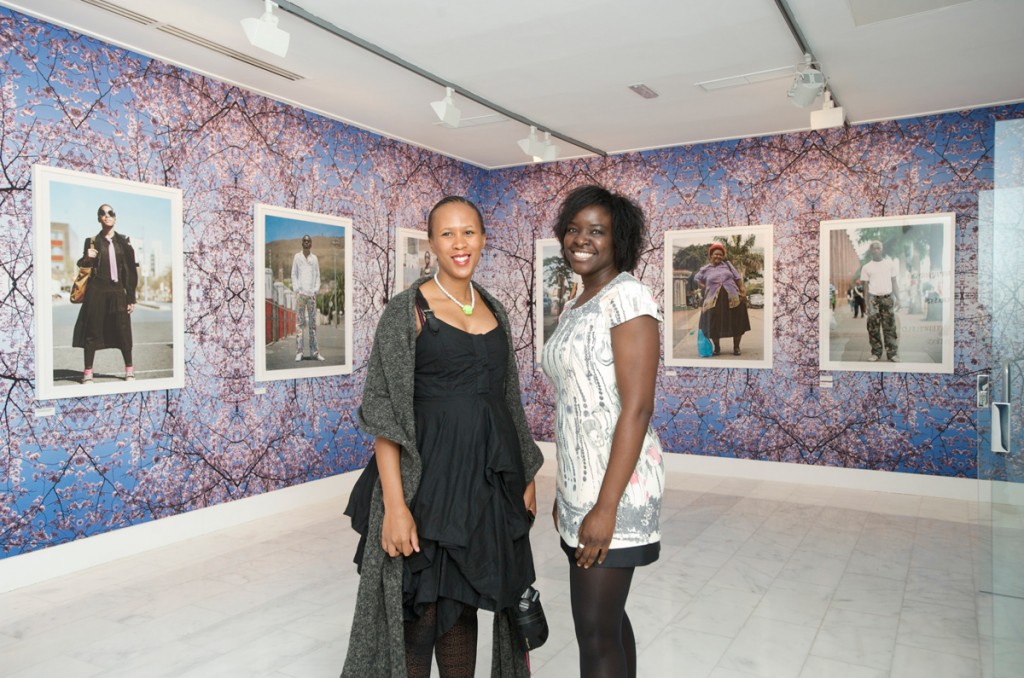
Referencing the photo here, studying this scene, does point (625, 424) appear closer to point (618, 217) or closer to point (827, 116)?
point (618, 217)

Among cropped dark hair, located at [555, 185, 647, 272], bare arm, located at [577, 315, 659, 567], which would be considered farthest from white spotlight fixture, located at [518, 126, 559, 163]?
bare arm, located at [577, 315, 659, 567]

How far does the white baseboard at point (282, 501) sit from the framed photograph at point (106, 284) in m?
0.88

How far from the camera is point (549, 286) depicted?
297 inches

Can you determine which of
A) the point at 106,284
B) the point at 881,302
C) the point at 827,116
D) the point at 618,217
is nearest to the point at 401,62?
the point at 106,284

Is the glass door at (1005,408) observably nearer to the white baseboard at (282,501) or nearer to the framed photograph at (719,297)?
the white baseboard at (282,501)

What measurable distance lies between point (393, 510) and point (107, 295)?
10.6ft

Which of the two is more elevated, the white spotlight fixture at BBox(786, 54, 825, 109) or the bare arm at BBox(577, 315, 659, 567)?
the white spotlight fixture at BBox(786, 54, 825, 109)

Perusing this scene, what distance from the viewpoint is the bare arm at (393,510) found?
183cm

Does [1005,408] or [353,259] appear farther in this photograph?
[353,259]

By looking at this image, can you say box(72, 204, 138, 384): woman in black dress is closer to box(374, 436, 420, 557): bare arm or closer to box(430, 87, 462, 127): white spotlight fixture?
box(430, 87, 462, 127): white spotlight fixture

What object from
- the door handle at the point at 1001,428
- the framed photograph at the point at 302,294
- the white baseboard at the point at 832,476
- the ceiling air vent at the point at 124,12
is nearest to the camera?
the door handle at the point at 1001,428

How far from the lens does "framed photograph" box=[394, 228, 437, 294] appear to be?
6.62 meters

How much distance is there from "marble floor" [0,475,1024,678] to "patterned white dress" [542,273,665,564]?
4.58ft

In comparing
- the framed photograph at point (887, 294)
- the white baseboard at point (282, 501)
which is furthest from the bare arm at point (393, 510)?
the framed photograph at point (887, 294)
